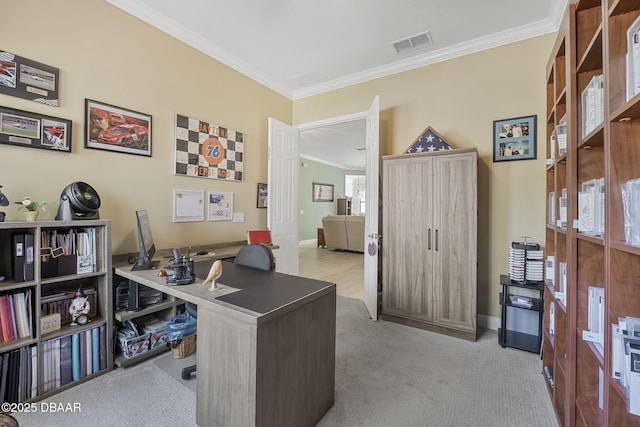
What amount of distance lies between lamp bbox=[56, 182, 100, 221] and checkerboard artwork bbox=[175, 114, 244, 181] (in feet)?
3.04

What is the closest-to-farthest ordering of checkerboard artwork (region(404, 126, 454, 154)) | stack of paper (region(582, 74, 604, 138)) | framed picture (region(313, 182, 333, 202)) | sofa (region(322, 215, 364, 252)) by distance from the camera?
stack of paper (region(582, 74, 604, 138)), checkerboard artwork (region(404, 126, 454, 154)), sofa (region(322, 215, 364, 252)), framed picture (region(313, 182, 333, 202))

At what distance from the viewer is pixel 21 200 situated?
1.94 m

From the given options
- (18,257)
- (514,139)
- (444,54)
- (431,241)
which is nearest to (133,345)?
(18,257)

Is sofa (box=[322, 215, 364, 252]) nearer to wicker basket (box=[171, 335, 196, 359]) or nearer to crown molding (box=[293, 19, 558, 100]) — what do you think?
crown molding (box=[293, 19, 558, 100])

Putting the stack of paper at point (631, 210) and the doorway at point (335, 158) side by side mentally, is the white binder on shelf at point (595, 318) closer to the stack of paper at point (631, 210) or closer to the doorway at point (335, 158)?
the stack of paper at point (631, 210)

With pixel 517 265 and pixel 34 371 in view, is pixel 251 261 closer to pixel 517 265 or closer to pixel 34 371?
pixel 34 371

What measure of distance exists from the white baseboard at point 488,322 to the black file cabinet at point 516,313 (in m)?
0.24

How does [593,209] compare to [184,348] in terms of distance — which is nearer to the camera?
[593,209]

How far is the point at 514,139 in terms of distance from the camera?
283 centimetres

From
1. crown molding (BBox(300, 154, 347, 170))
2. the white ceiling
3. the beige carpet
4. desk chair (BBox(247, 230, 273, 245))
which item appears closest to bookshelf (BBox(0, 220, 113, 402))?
the beige carpet

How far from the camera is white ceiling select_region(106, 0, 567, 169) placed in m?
2.45

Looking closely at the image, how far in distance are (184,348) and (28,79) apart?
2338mm

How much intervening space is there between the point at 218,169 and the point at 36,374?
2258 mm

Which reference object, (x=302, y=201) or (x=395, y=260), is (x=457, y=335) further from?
(x=302, y=201)
